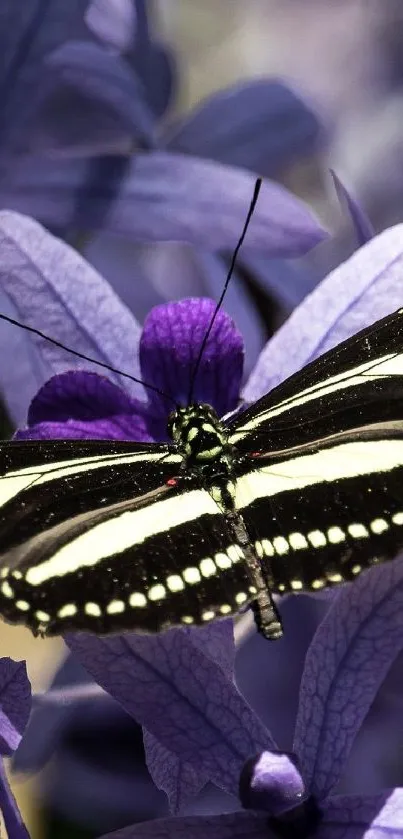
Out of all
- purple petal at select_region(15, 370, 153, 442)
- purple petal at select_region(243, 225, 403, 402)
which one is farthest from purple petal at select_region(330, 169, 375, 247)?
purple petal at select_region(15, 370, 153, 442)

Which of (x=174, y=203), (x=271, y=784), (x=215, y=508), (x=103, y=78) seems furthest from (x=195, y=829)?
(x=103, y=78)

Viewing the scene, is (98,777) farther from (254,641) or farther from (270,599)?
(270,599)

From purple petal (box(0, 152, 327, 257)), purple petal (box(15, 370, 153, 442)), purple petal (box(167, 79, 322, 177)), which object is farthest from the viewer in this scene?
purple petal (box(167, 79, 322, 177))

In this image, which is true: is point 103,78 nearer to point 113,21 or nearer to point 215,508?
point 113,21

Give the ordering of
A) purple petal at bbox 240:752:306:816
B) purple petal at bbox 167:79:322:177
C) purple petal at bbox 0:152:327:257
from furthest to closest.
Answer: purple petal at bbox 167:79:322:177 → purple petal at bbox 0:152:327:257 → purple petal at bbox 240:752:306:816

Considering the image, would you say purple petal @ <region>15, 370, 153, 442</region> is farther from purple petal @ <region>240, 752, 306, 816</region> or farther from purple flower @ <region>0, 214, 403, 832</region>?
purple petal @ <region>240, 752, 306, 816</region>

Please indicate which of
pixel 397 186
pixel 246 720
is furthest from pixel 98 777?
pixel 397 186
